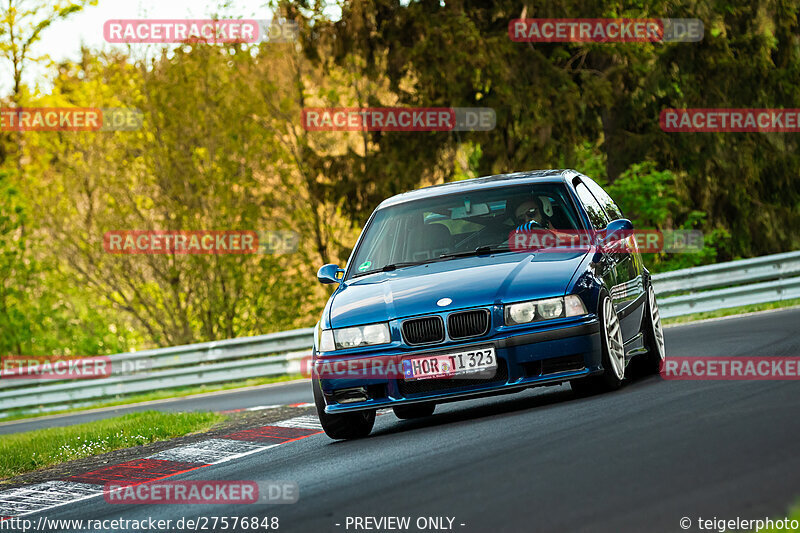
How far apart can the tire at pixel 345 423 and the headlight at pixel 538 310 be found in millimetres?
1503

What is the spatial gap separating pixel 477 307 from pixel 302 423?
389 centimetres

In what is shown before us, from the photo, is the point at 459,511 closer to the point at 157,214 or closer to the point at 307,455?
the point at 307,455

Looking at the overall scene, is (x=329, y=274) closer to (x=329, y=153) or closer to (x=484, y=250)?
(x=484, y=250)

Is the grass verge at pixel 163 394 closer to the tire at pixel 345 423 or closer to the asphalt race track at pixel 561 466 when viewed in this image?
the asphalt race track at pixel 561 466

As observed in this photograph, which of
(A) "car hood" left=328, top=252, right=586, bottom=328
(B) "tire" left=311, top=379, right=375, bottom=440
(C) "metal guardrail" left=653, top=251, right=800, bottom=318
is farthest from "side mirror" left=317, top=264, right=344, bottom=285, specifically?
(C) "metal guardrail" left=653, top=251, right=800, bottom=318

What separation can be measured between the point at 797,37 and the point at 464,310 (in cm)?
2168

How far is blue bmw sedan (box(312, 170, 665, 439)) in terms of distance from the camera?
7.58 meters

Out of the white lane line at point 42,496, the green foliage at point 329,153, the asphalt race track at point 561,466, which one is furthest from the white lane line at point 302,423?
the green foliage at point 329,153

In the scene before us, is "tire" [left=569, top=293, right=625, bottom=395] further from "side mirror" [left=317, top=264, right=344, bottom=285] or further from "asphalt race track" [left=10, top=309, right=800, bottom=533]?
"side mirror" [left=317, top=264, right=344, bottom=285]

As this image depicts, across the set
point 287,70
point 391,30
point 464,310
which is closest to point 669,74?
point 391,30

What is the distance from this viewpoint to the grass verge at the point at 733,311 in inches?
704

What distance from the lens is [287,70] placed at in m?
27.9

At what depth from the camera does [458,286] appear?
781 cm

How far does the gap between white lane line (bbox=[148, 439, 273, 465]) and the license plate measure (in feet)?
7.25
